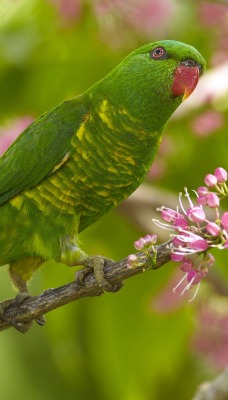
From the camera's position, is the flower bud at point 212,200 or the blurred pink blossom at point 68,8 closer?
the flower bud at point 212,200

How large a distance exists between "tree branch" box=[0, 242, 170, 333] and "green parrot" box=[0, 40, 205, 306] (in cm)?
18

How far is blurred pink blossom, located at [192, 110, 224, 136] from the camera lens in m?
3.25

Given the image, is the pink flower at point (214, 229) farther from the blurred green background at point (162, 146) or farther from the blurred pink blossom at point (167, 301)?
the blurred pink blossom at point (167, 301)

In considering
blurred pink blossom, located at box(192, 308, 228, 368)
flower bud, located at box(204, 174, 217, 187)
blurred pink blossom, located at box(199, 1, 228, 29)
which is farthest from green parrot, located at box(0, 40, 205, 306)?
blurred pink blossom, located at box(192, 308, 228, 368)

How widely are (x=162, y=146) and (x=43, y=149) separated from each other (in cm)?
85

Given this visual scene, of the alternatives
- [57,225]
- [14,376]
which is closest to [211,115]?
[57,225]

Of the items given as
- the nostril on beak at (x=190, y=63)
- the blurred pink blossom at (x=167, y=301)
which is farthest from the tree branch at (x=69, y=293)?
the blurred pink blossom at (x=167, y=301)

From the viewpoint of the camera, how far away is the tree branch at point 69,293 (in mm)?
2043

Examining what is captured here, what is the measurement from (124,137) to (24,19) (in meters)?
1.16

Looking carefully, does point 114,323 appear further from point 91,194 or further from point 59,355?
point 91,194

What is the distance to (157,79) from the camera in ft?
8.28

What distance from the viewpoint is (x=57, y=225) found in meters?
2.61

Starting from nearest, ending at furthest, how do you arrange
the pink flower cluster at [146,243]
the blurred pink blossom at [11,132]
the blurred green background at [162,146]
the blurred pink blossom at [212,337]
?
the pink flower cluster at [146,243] < the blurred pink blossom at [11,132] < the blurred green background at [162,146] < the blurred pink blossom at [212,337]

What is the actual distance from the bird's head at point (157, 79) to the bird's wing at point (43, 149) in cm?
15
